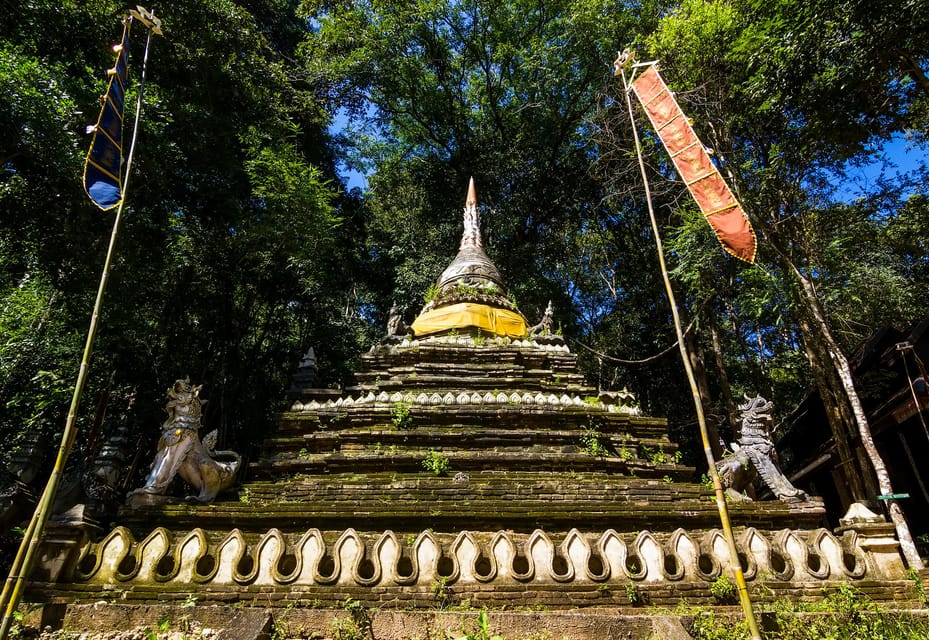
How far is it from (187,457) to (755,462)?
706cm

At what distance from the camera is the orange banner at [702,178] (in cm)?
579

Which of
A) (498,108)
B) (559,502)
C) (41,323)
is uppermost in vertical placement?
(498,108)

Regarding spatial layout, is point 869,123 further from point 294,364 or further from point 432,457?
point 294,364

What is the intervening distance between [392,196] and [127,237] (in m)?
15.1

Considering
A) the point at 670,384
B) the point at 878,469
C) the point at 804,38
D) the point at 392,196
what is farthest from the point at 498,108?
the point at 878,469

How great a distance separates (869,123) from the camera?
880 centimetres

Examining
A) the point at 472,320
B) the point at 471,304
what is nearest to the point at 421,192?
the point at 471,304

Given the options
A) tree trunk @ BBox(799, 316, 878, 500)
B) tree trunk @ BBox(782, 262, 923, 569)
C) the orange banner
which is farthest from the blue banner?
tree trunk @ BBox(799, 316, 878, 500)

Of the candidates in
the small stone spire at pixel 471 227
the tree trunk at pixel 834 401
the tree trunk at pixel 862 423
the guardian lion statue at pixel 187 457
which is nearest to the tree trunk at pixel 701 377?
the tree trunk at pixel 834 401

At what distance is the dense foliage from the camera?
827 cm

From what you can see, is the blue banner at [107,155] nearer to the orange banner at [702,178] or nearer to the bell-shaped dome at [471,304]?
the orange banner at [702,178]

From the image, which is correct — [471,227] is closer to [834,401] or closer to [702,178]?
[834,401]

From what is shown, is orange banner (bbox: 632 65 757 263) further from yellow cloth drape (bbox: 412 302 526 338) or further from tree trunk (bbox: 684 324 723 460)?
tree trunk (bbox: 684 324 723 460)

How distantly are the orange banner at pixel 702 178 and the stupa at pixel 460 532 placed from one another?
3.01 metres
